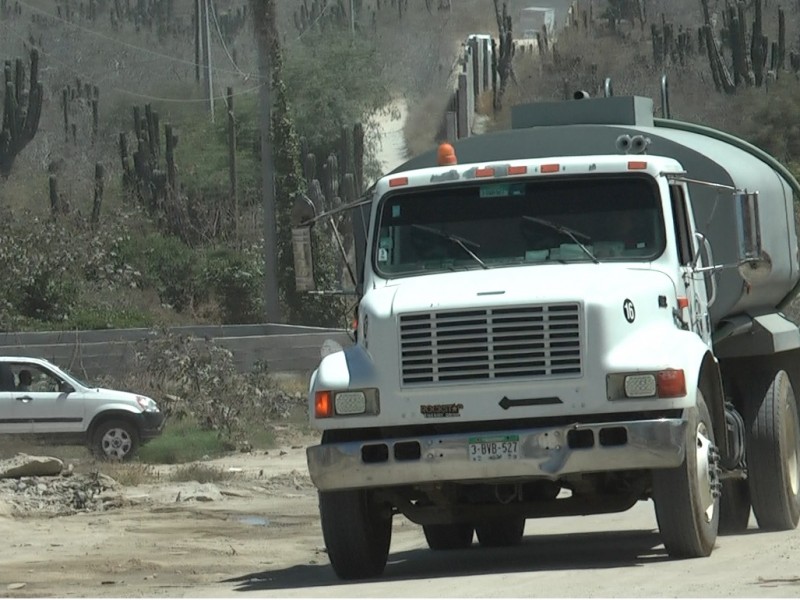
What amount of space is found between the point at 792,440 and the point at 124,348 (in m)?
17.5

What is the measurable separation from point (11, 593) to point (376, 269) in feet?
10.6

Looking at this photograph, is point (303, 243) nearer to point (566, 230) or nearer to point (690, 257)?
point (566, 230)

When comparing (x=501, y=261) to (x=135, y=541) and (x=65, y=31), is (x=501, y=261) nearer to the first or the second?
(x=135, y=541)

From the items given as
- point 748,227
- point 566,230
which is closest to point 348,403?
point 566,230

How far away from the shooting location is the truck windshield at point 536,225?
11172 mm

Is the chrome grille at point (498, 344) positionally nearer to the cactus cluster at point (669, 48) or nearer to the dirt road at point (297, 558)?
the dirt road at point (297, 558)

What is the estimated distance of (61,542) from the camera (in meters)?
14.4

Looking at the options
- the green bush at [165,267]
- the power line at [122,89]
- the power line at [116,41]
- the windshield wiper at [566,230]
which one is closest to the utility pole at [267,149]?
the green bush at [165,267]

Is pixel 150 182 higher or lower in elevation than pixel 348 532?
higher

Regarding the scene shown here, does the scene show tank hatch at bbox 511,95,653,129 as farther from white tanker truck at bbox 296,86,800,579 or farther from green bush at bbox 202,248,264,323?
green bush at bbox 202,248,264,323

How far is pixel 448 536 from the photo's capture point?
13.6m

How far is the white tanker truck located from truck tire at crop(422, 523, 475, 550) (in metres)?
2.04

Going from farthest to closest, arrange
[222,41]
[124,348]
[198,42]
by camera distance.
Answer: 1. [222,41]
2. [198,42]
3. [124,348]

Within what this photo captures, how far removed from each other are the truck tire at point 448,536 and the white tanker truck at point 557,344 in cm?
204
